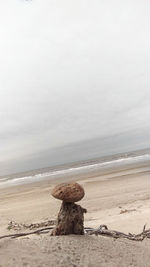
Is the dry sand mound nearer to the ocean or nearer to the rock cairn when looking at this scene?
the rock cairn

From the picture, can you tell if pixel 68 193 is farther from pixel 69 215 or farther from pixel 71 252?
pixel 71 252

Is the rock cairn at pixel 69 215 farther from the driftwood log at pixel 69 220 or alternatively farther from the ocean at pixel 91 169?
the ocean at pixel 91 169

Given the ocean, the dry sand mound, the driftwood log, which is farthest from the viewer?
the ocean

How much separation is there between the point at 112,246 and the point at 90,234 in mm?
526

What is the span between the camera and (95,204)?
37.8 feet

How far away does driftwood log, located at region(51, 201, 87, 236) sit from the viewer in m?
4.09

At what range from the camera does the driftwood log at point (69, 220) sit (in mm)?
4090

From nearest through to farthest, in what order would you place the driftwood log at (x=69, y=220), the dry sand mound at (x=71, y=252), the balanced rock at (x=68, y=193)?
the dry sand mound at (x=71, y=252) → the balanced rock at (x=68, y=193) → the driftwood log at (x=69, y=220)

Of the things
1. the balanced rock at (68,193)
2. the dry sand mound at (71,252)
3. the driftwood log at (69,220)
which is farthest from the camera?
the driftwood log at (69,220)

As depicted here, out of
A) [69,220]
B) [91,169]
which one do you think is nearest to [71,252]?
[69,220]

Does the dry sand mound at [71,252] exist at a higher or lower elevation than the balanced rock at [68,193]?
lower

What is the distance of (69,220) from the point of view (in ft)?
13.4

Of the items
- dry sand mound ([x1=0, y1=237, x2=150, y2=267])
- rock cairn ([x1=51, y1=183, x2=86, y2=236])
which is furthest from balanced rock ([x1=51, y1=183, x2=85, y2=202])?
dry sand mound ([x1=0, y1=237, x2=150, y2=267])

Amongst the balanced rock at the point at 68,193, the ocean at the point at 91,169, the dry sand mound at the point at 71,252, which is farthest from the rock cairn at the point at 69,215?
the ocean at the point at 91,169
